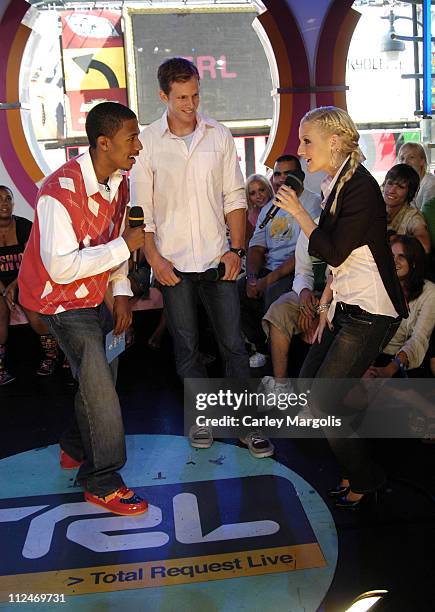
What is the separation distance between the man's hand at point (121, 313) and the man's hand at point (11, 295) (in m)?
1.90

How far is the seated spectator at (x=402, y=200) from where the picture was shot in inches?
152

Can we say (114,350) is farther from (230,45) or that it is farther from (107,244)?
(230,45)

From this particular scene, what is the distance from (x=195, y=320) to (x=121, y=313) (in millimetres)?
456

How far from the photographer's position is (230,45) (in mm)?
15297

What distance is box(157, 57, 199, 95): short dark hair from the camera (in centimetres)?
271

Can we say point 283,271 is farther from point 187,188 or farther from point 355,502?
point 355,502

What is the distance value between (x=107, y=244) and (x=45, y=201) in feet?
0.87

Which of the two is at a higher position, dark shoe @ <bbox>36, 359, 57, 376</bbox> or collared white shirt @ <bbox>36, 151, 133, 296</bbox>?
collared white shirt @ <bbox>36, 151, 133, 296</bbox>

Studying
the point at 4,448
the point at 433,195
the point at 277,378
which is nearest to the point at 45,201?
the point at 4,448

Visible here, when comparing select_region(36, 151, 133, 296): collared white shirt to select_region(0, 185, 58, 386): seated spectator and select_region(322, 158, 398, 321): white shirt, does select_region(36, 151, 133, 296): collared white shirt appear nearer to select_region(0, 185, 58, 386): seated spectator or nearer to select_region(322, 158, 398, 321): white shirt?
select_region(322, 158, 398, 321): white shirt

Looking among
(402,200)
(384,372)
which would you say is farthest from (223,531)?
(402,200)

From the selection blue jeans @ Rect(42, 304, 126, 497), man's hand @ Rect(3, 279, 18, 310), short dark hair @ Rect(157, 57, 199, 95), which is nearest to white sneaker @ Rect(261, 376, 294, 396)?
blue jeans @ Rect(42, 304, 126, 497)

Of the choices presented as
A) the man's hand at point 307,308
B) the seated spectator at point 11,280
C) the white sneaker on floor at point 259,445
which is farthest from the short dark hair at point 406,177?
the seated spectator at point 11,280

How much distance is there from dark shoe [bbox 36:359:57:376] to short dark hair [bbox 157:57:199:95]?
2.19 meters
